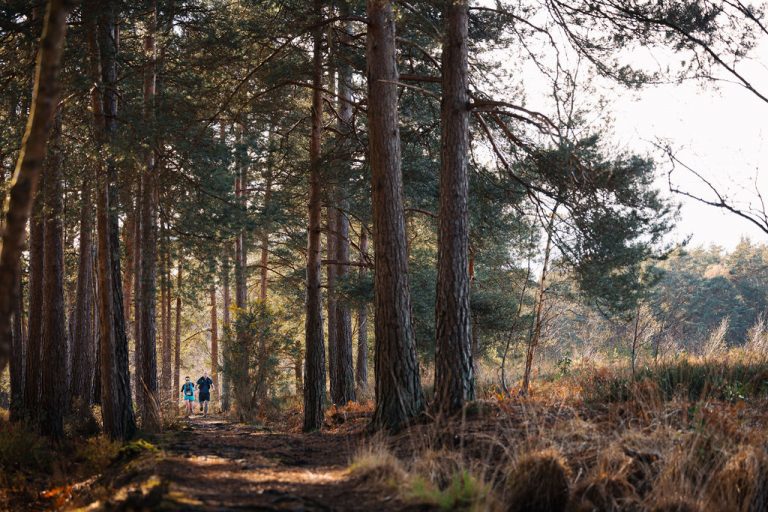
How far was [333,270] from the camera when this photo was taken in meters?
16.9

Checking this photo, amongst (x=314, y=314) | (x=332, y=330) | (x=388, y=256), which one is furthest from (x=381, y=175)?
(x=332, y=330)

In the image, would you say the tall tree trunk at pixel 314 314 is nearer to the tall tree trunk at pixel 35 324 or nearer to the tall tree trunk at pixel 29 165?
the tall tree trunk at pixel 35 324

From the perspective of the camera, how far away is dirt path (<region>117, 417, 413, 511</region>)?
4.76 m

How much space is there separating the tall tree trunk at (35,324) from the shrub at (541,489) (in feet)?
31.8

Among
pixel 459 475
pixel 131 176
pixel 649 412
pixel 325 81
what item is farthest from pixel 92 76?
pixel 649 412

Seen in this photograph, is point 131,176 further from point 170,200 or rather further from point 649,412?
point 649,412

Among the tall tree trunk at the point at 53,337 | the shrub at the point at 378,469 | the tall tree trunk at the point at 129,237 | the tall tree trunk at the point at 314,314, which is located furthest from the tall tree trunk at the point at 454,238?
the tall tree trunk at the point at 53,337

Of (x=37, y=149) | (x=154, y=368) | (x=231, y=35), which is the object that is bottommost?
(x=154, y=368)

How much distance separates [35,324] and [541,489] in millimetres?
10565

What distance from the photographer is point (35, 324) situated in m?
12.5

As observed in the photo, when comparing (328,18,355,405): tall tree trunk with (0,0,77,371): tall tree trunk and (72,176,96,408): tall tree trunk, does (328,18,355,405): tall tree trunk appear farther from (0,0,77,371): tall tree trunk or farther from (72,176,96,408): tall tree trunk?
(0,0,77,371): tall tree trunk

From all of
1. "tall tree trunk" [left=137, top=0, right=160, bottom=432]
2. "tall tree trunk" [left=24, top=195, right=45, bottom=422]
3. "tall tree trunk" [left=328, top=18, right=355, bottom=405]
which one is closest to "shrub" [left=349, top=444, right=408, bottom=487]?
"tall tree trunk" [left=137, top=0, right=160, bottom=432]

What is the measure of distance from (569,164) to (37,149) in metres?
7.05

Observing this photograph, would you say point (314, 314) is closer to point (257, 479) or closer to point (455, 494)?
point (257, 479)
